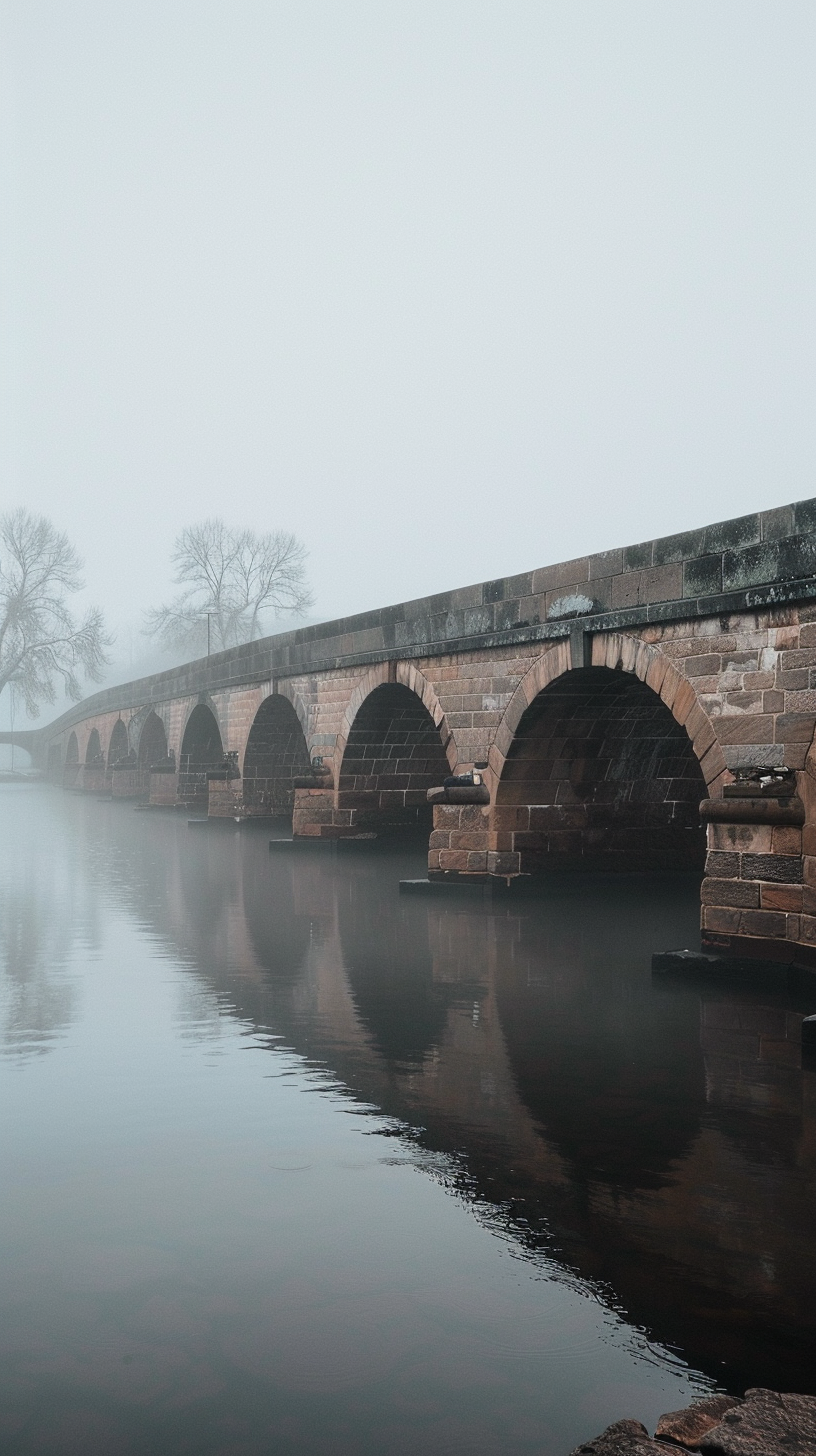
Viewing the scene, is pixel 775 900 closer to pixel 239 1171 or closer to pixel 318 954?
pixel 318 954

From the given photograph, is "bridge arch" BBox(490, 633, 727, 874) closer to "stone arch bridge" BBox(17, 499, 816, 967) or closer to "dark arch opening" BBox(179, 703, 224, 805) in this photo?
"stone arch bridge" BBox(17, 499, 816, 967)

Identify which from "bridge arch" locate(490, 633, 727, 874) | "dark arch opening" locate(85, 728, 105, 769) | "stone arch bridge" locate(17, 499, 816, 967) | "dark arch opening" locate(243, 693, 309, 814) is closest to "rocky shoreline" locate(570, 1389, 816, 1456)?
"stone arch bridge" locate(17, 499, 816, 967)

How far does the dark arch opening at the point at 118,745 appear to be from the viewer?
131 feet

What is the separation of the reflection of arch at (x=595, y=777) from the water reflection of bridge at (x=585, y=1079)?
4.27ft

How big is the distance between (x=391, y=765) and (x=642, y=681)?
761 cm

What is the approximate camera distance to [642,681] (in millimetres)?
11031

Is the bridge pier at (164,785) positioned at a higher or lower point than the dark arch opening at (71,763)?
lower

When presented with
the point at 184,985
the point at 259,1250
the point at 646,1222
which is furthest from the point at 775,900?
the point at 259,1250

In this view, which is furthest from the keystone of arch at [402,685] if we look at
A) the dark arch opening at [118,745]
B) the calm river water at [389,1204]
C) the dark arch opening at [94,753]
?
the dark arch opening at [94,753]

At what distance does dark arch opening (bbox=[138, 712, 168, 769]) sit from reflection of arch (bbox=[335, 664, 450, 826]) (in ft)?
62.5

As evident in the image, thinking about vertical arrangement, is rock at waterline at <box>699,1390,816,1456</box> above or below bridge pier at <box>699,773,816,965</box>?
below

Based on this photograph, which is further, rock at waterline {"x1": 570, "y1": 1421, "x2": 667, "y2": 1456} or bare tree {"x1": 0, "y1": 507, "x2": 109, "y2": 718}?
bare tree {"x1": 0, "y1": 507, "x2": 109, "y2": 718}

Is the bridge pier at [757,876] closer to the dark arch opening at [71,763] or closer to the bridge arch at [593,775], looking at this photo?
the bridge arch at [593,775]

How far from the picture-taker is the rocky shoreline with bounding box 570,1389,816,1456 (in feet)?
8.46
